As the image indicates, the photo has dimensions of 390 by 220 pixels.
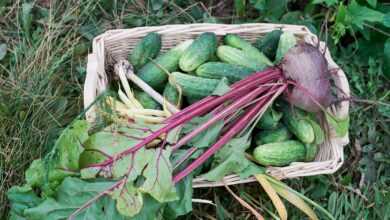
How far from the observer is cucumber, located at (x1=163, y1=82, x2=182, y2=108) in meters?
1.95

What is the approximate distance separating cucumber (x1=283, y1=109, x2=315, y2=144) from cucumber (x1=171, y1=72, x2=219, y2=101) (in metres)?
0.25

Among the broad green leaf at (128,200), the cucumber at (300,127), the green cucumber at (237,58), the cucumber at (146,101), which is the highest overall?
the green cucumber at (237,58)

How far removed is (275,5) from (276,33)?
0.28m

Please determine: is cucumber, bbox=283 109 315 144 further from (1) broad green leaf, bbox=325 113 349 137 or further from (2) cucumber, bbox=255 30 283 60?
(2) cucumber, bbox=255 30 283 60

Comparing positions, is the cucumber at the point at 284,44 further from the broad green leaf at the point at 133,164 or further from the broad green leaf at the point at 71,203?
the broad green leaf at the point at 71,203

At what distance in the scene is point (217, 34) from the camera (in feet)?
6.81

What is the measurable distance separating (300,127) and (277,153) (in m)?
0.12

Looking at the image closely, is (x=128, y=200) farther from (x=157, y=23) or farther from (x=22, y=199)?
(x=157, y=23)

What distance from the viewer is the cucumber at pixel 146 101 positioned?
1.94 m

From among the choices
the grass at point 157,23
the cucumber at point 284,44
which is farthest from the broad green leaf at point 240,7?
the cucumber at point 284,44

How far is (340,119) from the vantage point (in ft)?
6.26

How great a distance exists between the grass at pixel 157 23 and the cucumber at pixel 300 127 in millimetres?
262

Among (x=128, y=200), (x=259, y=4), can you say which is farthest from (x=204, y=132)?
(x=259, y=4)

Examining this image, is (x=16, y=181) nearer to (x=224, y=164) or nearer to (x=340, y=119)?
(x=224, y=164)
